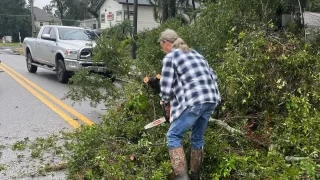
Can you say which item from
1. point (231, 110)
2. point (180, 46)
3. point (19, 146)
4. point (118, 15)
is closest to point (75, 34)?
point (19, 146)

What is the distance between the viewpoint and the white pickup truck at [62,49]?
457 inches

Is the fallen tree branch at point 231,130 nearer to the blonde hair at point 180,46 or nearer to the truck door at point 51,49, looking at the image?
the blonde hair at point 180,46

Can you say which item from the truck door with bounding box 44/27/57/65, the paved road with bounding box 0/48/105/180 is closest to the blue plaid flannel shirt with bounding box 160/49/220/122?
the paved road with bounding box 0/48/105/180

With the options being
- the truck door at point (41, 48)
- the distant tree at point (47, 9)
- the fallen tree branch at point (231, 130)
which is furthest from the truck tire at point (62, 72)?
the distant tree at point (47, 9)

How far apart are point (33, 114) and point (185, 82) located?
5344 millimetres

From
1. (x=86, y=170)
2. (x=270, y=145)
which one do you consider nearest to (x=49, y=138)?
(x=86, y=170)

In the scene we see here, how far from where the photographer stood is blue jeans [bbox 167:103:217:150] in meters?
3.67

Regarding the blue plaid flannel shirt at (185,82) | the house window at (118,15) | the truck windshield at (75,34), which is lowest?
the blue plaid flannel shirt at (185,82)

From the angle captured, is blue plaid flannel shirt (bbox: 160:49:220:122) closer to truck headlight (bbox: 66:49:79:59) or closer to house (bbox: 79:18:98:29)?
truck headlight (bbox: 66:49:79:59)

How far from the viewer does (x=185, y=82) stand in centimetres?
370

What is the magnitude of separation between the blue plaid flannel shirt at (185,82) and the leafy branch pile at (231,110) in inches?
29.8

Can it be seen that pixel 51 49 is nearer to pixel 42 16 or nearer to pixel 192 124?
pixel 192 124

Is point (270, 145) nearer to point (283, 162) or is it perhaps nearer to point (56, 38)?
point (283, 162)

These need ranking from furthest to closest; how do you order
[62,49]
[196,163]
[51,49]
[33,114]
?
1. [51,49]
2. [62,49]
3. [33,114]
4. [196,163]
